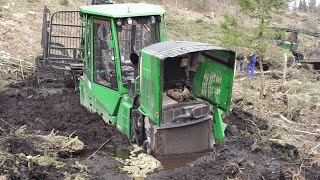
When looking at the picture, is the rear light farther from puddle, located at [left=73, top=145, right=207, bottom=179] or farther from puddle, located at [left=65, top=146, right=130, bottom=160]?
puddle, located at [left=65, top=146, right=130, bottom=160]

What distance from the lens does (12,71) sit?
41.2 feet

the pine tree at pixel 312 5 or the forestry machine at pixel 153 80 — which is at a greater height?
the forestry machine at pixel 153 80

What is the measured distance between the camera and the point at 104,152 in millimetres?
7195

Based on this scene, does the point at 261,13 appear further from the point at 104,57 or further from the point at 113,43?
the point at 113,43

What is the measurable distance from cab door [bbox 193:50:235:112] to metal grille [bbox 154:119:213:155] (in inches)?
16.6

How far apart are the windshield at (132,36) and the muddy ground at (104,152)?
1.13 m

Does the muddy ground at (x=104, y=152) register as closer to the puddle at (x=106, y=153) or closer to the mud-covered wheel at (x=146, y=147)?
the puddle at (x=106, y=153)

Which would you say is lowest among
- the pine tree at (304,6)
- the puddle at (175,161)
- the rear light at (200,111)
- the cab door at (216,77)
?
the pine tree at (304,6)

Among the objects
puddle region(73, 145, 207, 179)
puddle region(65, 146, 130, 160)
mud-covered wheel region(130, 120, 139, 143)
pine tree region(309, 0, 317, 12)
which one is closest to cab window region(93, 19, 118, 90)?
mud-covered wheel region(130, 120, 139, 143)

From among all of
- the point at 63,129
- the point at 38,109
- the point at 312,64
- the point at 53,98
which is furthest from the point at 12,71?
the point at 312,64

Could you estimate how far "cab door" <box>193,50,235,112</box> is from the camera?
681cm

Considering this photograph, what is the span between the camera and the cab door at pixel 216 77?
6812 millimetres

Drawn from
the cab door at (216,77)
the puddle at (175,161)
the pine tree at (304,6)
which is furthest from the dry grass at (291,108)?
the pine tree at (304,6)

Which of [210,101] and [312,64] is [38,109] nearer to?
[210,101]
